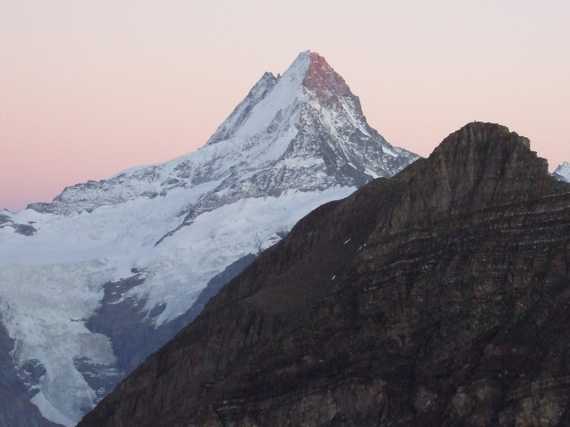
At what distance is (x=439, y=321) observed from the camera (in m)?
101

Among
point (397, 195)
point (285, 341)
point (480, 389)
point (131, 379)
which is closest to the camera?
point (480, 389)

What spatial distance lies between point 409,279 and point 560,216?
8.97m

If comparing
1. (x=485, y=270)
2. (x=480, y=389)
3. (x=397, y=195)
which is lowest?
(x=480, y=389)

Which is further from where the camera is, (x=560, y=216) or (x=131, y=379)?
(x=131, y=379)

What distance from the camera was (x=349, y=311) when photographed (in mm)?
106000

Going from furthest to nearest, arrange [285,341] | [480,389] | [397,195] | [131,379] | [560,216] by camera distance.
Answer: [131,379] → [397,195] → [285,341] → [560,216] → [480,389]

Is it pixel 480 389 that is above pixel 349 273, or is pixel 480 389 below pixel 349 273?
below

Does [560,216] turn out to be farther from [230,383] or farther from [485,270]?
[230,383]

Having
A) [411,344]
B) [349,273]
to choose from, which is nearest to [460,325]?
[411,344]

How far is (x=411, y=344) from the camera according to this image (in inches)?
3979

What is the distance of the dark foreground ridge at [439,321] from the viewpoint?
311 ft

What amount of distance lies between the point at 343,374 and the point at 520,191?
13.6 m

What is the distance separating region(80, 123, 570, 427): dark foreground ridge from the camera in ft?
311

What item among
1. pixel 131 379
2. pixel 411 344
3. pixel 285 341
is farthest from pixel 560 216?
pixel 131 379
